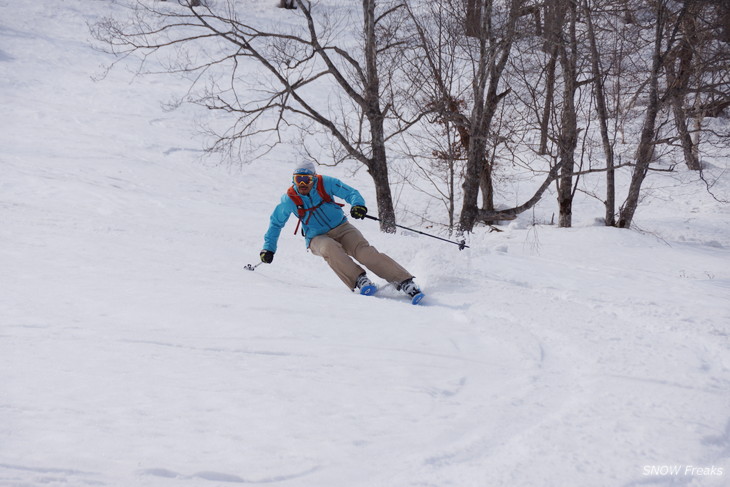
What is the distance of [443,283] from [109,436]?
375cm

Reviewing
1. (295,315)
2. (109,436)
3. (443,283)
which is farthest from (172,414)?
(443,283)

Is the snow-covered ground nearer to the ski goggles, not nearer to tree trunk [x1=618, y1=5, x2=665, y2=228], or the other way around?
the ski goggles

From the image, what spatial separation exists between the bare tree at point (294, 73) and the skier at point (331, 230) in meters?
2.69

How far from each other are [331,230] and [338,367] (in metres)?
2.83

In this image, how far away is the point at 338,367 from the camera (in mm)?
3236

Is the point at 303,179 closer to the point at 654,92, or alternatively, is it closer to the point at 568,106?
the point at 568,106

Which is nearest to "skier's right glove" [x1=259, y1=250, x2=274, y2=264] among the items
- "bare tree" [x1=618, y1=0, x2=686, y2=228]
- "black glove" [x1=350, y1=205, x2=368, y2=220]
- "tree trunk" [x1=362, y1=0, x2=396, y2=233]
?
"black glove" [x1=350, y1=205, x2=368, y2=220]

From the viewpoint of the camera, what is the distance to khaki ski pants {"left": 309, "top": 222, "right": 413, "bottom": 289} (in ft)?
17.8

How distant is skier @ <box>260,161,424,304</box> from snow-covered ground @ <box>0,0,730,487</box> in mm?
269

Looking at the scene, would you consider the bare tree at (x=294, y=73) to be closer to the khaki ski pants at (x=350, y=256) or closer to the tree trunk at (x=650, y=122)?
the khaki ski pants at (x=350, y=256)

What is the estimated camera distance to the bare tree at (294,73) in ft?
32.0

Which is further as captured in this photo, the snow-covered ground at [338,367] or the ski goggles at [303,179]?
the ski goggles at [303,179]

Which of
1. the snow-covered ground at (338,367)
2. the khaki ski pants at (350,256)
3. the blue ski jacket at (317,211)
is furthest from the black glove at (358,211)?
the snow-covered ground at (338,367)

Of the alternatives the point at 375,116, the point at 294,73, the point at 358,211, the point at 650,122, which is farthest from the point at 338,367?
the point at 294,73
